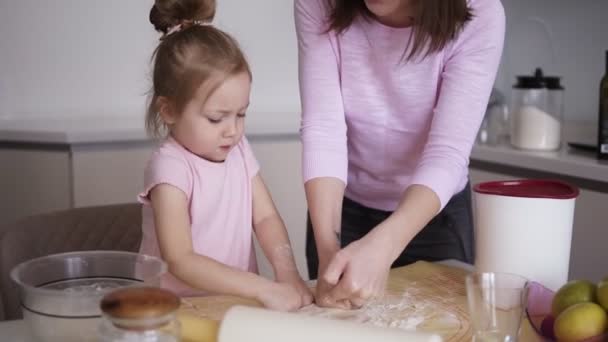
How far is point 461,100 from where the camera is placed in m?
1.40

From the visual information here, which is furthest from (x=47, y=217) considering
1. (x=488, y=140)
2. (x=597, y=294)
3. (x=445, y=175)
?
(x=488, y=140)

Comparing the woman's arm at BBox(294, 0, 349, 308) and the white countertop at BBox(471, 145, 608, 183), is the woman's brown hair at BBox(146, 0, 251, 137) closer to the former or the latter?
the woman's arm at BBox(294, 0, 349, 308)

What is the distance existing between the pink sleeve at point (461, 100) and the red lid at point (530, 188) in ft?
0.23

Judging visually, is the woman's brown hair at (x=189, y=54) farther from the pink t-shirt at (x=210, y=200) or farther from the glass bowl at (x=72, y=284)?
the glass bowl at (x=72, y=284)

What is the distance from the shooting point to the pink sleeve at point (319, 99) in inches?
57.4

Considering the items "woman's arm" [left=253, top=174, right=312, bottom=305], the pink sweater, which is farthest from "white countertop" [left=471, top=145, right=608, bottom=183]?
"woman's arm" [left=253, top=174, right=312, bottom=305]

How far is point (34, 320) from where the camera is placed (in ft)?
3.32

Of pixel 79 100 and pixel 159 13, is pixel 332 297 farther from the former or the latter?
pixel 79 100

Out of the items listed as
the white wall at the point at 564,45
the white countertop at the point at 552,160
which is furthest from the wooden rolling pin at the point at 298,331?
the white wall at the point at 564,45

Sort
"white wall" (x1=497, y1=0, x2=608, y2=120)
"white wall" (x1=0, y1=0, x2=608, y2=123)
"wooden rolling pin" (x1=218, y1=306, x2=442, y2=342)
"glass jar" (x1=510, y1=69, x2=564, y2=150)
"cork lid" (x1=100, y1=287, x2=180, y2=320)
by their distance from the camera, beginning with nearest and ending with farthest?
"cork lid" (x1=100, y1=287, x2=180, y2=320) → "wooden rolling pin" (x1=218, y1=306, x2=442, y2=342) → "glass jar" (x1=510, y1=69, x2=564, y2=150) → "white wall" (x1=0, y1=0, x2=608, y2=123) → "white wall" (x1=497, y1=0, x2=608, y2=120)

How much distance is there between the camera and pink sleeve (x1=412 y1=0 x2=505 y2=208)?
138cm

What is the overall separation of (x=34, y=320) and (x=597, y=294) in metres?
0.70

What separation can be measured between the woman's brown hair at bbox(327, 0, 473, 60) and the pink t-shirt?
11.8 inches

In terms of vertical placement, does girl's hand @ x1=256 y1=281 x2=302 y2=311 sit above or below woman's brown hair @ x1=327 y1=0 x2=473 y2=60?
below
